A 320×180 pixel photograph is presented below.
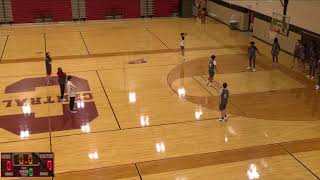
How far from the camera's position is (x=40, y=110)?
52.7 ft

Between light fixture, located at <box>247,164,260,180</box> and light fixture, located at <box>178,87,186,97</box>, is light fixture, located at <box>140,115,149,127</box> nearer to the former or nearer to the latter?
light fixture, located at <box>178,87,186,97</box>

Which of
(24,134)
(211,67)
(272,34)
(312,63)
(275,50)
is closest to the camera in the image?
(24,134)

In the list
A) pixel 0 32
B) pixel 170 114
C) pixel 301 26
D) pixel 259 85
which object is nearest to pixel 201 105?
pixel 170 114

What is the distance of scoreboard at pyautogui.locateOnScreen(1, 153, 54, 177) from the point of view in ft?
26.5

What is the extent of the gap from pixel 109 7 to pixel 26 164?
92.3ft

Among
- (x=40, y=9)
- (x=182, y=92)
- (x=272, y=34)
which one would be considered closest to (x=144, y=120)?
(x=182, y=92)

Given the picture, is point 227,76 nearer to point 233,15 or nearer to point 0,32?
point 233,15

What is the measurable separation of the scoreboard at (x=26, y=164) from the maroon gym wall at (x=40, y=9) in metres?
27.2

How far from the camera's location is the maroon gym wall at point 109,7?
34.4 metres

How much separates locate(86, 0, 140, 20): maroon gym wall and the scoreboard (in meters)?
27.7

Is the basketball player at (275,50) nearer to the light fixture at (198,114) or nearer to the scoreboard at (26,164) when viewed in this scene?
the light fixture at (198,114)

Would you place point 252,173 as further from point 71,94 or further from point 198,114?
point 71,94

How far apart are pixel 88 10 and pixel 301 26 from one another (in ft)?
61.2

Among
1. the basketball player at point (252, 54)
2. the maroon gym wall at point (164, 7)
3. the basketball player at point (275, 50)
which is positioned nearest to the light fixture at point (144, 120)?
the basketball player at point (252, 54)
